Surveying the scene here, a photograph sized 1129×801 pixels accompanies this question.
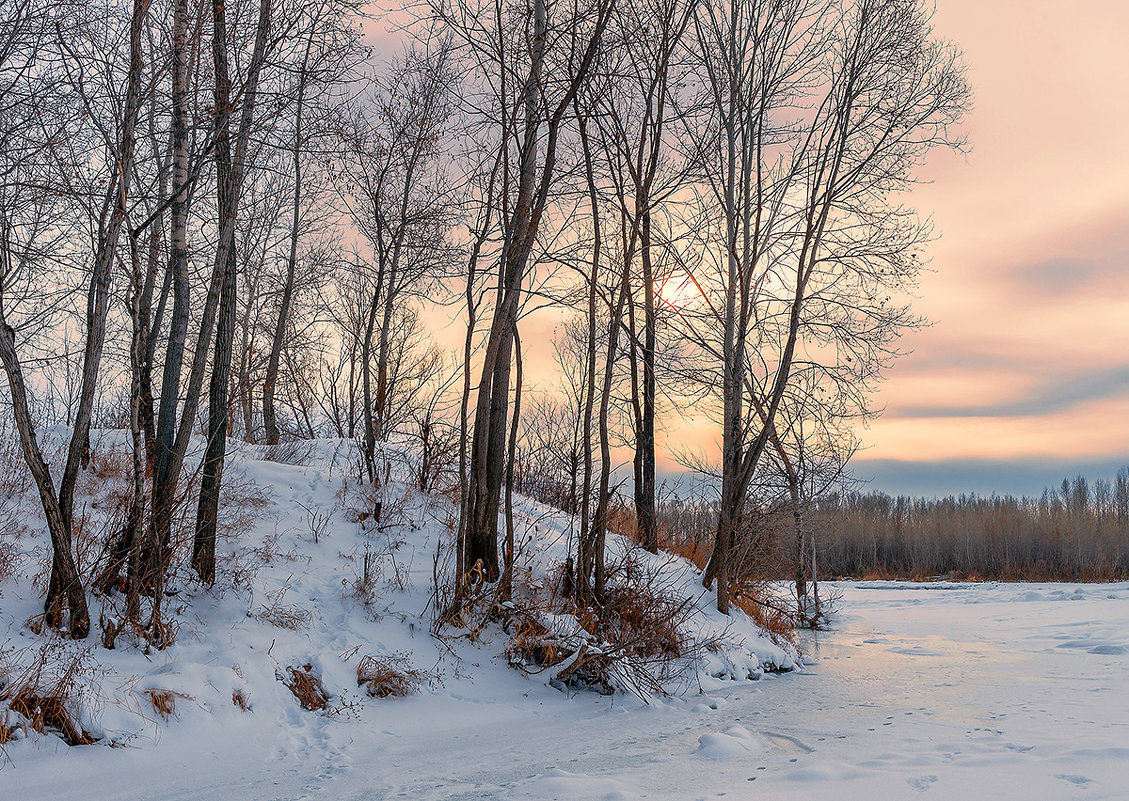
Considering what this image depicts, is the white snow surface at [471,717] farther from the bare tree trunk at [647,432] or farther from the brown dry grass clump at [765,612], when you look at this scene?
the bare tree trunk at [647,432]

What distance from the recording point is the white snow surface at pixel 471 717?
181 inches

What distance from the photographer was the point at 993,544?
59594 millimetres

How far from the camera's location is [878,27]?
11.6m

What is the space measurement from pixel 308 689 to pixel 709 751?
3.57 metres

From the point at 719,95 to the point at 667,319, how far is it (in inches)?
151

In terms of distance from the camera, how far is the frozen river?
443 centimetres

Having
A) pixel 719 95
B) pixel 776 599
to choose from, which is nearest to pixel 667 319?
pixel 719 95

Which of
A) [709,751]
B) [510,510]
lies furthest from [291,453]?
[709,751]

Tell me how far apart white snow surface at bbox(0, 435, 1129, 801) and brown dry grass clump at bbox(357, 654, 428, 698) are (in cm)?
11

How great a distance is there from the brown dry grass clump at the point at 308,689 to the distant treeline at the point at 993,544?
4998 centimetres

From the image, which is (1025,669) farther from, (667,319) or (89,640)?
(89,640)

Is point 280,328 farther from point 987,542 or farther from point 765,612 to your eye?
point 987,542

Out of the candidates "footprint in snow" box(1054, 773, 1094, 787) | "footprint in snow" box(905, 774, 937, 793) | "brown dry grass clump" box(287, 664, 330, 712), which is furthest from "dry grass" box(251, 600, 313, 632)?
"footprint in snow" box(1054, 773, 1094, 787)

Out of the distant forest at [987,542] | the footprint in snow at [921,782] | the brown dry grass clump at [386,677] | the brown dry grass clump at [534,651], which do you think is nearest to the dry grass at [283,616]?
the brown dry grass clump at [386,677]
